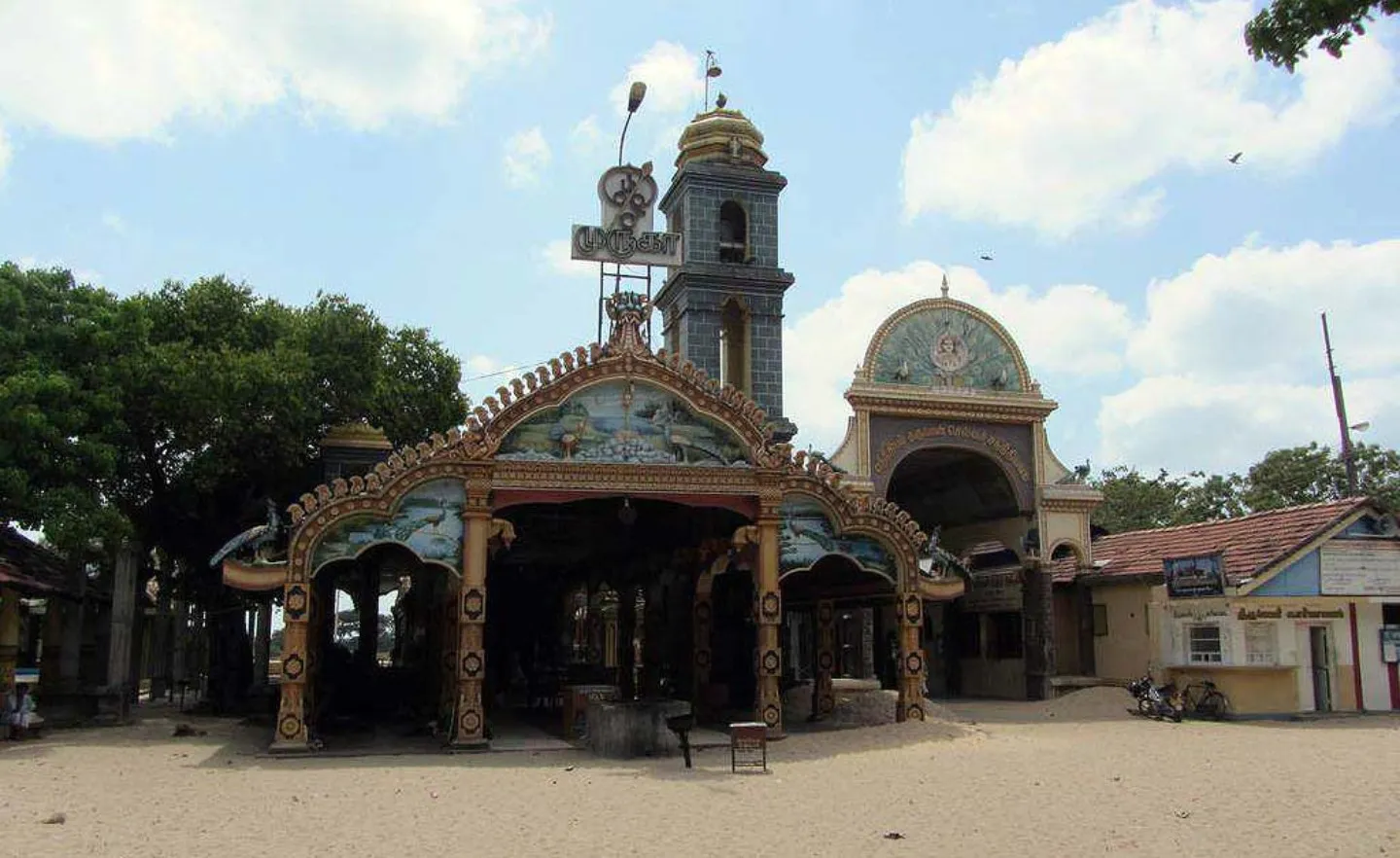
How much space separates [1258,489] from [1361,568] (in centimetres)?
2051

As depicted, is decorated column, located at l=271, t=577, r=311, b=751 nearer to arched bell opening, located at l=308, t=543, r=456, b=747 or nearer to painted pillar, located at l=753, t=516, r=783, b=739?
arched bell opening, located at l=308, t=543, r=456, b=747

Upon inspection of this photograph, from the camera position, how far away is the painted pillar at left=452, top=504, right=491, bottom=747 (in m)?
16.9

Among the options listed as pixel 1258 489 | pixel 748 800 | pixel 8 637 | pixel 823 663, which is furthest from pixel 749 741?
pixel 1258 489

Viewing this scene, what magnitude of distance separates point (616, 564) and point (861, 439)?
6.83m

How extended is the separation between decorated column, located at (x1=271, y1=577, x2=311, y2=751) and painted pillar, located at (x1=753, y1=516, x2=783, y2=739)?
670 centimetres

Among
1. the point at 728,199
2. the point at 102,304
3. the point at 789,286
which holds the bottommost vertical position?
the point at 102,304

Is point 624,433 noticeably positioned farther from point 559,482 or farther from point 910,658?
point 910,658

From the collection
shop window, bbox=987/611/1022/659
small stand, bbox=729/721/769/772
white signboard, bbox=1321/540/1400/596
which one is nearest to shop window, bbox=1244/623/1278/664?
white signboard, bbox=1321/540/1400/596

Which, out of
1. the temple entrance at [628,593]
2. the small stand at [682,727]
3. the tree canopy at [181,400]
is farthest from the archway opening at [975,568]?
the small stand at [682,727]

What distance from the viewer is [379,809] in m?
11.7

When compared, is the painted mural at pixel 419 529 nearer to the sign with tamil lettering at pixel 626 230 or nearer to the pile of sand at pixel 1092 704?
the sign with tamil lettering at pixel 626 230

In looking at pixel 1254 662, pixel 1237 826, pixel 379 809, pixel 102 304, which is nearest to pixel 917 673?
pixel 1254 662

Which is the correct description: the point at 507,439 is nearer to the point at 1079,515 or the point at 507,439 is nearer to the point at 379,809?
the point at 379,809

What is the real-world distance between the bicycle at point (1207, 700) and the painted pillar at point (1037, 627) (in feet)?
18.4
